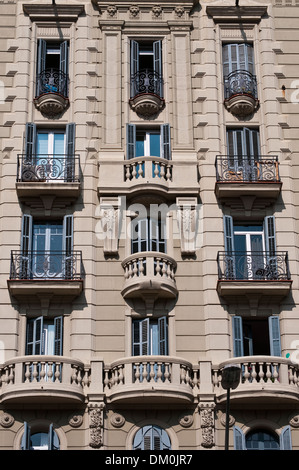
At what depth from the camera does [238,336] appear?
3353 centimetres

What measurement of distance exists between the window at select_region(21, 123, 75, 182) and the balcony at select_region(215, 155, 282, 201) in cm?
534

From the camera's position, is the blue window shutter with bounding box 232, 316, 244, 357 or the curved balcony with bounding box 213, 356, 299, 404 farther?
the blue window shutter with bounding box 232, 316, 244, 357

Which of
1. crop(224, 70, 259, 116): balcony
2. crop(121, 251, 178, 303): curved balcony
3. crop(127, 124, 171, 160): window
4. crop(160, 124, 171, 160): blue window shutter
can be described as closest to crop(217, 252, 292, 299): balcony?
crop(121, 251, 178, 303): curved balcony

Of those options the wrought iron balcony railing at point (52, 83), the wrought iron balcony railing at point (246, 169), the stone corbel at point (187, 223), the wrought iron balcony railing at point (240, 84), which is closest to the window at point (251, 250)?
the stone corbel at point (187, 223)

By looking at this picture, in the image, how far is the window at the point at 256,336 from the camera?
33.5 meters

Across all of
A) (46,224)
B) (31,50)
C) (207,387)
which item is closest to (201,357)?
(207,387)

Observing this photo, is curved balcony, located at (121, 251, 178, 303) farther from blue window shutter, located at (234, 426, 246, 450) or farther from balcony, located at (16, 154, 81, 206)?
blue window shutter, located at (234, 426, 246, 450)

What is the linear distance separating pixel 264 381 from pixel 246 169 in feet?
26.1

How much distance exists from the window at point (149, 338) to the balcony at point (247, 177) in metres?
5.29

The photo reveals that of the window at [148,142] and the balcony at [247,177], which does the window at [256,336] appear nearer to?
the balcony at [247,177]

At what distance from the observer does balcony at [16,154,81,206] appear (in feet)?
115

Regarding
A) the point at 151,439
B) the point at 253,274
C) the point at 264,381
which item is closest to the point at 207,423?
the point at 151,439
